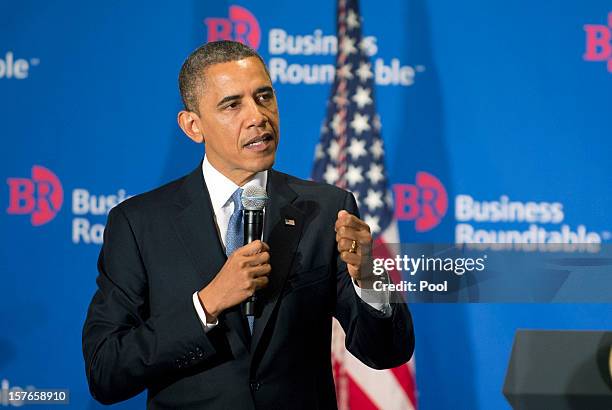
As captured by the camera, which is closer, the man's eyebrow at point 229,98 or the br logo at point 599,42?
the man's eyebrow at point 229,98

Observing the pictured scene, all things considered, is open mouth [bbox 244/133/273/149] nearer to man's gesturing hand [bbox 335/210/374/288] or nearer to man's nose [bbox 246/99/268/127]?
man's nose [bbox 246/99/268/127]

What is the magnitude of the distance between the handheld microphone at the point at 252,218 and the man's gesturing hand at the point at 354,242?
0.23 m

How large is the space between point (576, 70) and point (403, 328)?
2031 millimetres

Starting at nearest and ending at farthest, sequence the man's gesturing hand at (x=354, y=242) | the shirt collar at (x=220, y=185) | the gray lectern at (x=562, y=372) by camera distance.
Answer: the gray lectern at (x=562, y=372), the man's gesturing hand at (x=354, y=242), the shirt collar at (x=220, y=185)

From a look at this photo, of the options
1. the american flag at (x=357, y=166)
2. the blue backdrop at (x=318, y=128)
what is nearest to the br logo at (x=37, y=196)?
the blue backdrop at (x=318, y=128)

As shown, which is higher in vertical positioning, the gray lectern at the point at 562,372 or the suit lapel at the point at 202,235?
the suit lapel at the point at 202,235

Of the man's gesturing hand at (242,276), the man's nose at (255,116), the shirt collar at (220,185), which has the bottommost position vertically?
the man's gesturing hand at (242,276)

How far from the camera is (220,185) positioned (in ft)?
8.09

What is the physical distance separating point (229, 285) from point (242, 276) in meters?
0.04

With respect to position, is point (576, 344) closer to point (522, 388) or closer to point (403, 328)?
point (522, 388)

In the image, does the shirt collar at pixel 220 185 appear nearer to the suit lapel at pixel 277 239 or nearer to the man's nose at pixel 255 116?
the suit lapel at pixel 277 239

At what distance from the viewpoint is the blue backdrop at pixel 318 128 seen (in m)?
3.80

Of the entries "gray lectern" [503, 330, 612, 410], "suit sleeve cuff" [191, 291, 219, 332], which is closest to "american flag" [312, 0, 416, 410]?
"suit sleeve cuff" [191, 291, 219, 332]

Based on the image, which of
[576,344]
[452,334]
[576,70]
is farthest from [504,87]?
[576,344]
